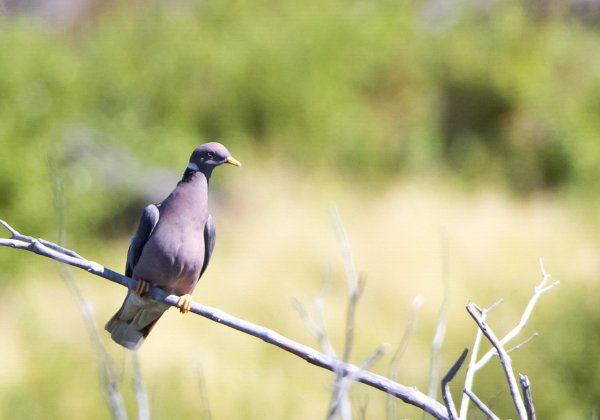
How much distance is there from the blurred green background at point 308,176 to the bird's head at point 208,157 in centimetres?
413

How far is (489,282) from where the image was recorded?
8.72 meters

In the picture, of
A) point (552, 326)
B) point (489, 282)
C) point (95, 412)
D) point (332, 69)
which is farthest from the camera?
point (332, 69)

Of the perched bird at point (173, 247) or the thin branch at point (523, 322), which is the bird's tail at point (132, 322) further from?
the thin branch at point (523, 322)

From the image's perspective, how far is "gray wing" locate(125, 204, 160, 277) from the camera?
9.00 feet

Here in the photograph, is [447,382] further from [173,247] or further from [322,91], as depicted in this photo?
[322,91]

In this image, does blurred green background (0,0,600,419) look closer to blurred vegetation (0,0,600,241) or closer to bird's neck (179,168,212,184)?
blurred vegetation (0,0,600,241)

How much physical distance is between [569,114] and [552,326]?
4.68 metres

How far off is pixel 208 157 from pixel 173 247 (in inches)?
12.6

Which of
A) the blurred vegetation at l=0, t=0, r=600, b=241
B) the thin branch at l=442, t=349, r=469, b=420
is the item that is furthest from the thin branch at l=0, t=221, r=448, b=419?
the blurred vegetation at l=0, t=0, r=600, b=241

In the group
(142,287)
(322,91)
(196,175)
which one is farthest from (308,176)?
(196,175)

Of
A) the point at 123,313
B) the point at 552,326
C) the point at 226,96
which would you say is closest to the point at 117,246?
the point at 226,96

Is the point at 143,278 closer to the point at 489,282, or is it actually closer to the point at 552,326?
the point at 552,326

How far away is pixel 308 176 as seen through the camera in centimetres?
1102

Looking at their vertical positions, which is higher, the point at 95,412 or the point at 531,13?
the point at 531,13
